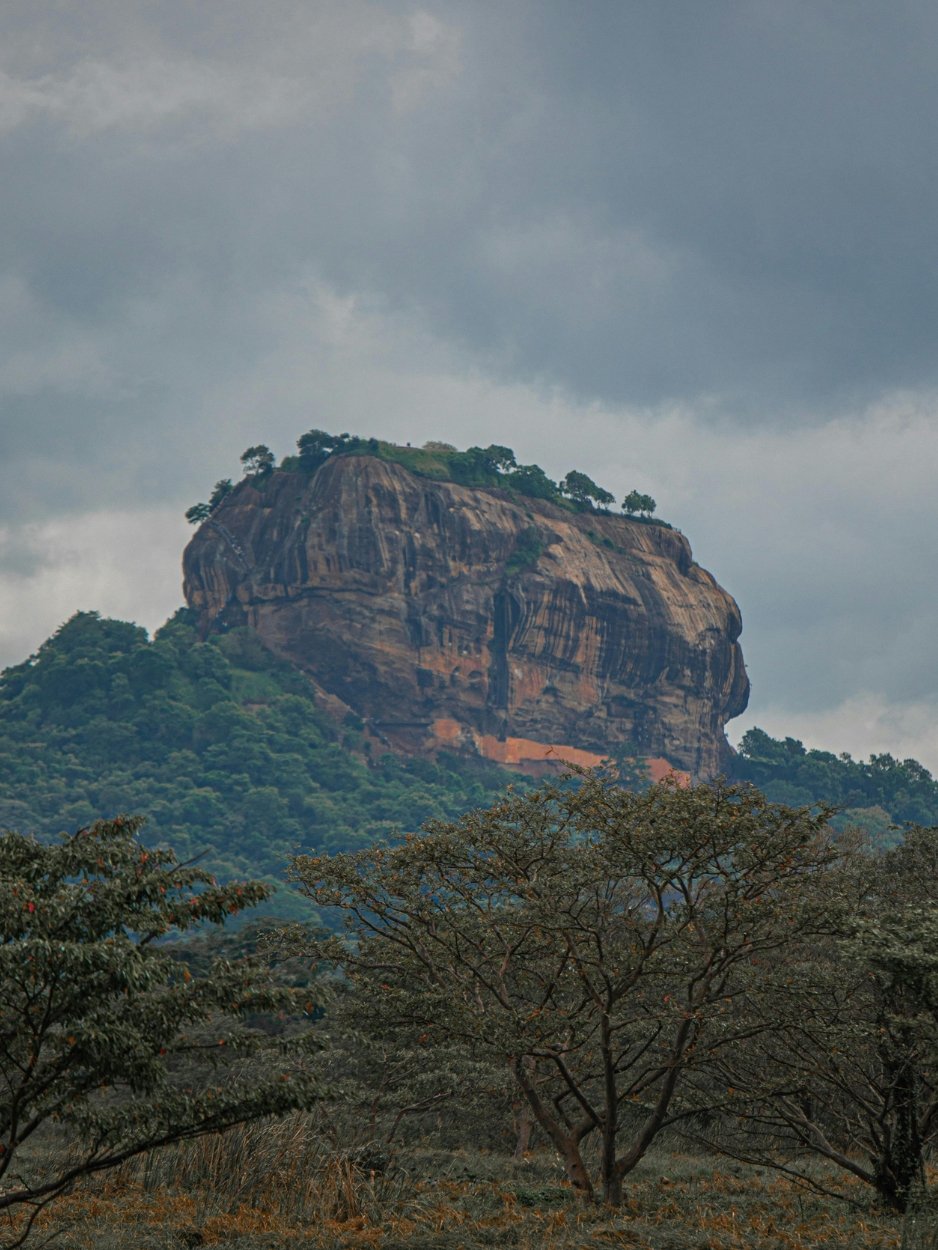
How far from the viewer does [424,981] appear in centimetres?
1722

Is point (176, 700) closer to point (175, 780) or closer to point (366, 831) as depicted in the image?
point (175, 780)

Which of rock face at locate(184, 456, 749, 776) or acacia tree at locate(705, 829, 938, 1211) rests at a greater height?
rock face at locate(184, 456, 749, 776)

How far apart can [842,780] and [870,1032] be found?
129 metres

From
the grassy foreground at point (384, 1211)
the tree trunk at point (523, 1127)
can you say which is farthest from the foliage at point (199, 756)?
the grassy foreground at point (384, 1211)

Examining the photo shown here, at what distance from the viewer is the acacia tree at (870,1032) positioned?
1184 cm

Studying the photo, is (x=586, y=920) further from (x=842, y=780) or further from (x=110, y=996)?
(x=842, y=780)

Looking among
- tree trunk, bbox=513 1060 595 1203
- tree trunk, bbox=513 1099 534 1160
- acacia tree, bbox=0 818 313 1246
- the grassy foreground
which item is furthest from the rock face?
acacia tree, bbox=0 818 313 1246

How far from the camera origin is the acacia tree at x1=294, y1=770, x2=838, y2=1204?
14039 millimetres

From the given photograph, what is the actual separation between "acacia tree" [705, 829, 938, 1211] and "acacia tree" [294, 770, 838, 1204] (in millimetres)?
668

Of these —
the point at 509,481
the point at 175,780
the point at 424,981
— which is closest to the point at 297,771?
the point at 175,780

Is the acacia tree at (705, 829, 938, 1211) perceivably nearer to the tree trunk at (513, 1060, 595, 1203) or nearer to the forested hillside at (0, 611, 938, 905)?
the tree trunk at (513, 1060, 595, 1203)

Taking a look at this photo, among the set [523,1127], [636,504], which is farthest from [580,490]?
[523,1127]

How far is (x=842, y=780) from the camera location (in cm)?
13625

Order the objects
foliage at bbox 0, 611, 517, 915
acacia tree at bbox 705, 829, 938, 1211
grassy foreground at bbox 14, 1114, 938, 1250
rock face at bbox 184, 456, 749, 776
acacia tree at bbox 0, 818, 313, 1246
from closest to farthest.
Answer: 1. acacia tree at bbox 0, 818, 313, 1246
2. acacia tree at bbox 705, 829, 938, 1211
3. grassy foreground at bbox 14, 1114, 938, 1250
4. foliage at bbox 0, 611, 517, 915
5. rock face at bbox 184, 456, 749, 776
